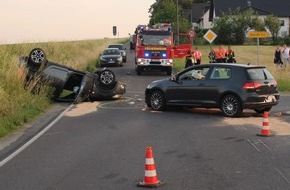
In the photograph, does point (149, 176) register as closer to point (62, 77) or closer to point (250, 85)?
point (250, 85)

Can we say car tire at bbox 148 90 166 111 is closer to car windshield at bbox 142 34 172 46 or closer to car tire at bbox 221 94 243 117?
car tire at bbox 221 94 243 117

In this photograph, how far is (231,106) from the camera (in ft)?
48.5

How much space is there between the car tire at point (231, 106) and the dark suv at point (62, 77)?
5865mm

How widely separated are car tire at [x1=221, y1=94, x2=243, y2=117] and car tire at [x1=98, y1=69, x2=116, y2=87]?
5945 mm

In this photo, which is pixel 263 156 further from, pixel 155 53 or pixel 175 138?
pixel 155 53

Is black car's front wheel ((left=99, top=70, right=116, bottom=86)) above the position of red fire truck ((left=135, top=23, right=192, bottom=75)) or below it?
below

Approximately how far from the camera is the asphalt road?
730 centimetres

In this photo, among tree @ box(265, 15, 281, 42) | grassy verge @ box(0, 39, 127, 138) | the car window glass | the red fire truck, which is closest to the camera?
grassy verge @ box(0, 39, 127, 138)

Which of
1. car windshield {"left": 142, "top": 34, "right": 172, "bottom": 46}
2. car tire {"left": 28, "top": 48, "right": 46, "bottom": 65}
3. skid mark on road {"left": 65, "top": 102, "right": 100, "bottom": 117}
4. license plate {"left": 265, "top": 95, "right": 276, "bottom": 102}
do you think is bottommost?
skid mark on road {"left": 65, "top": 102, "right": 100, "bottom": 117}

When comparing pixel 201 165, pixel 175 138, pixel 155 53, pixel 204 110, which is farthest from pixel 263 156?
pixel 155 53

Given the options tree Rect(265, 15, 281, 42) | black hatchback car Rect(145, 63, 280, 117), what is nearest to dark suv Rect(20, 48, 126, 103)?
black hatchback car Rect(145, 63, 280, 117)

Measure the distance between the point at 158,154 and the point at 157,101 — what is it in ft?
24.5

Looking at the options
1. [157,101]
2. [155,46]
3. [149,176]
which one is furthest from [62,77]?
[155,46]

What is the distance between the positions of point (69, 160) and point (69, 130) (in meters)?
3.74
